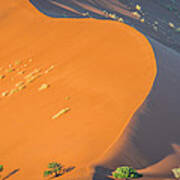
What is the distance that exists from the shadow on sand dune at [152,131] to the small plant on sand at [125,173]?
1.23 ft

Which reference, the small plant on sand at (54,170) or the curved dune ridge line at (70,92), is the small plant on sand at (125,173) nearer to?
the curved dune ridge line at (70,92)

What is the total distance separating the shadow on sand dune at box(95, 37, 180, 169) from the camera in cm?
652

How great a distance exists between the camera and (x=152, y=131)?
7.53m

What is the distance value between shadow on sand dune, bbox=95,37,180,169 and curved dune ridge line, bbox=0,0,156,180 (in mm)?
249

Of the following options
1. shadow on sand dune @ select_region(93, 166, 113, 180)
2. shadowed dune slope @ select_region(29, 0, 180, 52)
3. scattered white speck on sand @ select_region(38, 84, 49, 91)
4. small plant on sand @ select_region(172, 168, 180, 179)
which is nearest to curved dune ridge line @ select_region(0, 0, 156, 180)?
scattered white speck on sand @ select_region(38, 84, 49, 91)

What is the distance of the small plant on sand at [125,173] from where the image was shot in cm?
568

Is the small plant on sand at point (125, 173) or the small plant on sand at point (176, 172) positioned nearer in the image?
→ the small plant on sand at point (125, 173)

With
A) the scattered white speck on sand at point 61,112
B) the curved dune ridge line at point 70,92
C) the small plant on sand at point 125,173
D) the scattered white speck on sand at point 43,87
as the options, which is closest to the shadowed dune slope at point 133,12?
the curved dune ridge line at point 70,92

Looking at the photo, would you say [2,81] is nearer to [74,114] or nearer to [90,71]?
[90,71]

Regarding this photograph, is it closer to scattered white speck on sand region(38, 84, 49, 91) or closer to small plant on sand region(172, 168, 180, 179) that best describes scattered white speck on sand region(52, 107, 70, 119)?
scattered white speck on sand region(38, 84, 49, 91)

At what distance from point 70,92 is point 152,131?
11.8ft

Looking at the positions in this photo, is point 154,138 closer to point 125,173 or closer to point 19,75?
point 125,173

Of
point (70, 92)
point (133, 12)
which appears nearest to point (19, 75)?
point (70, 92)

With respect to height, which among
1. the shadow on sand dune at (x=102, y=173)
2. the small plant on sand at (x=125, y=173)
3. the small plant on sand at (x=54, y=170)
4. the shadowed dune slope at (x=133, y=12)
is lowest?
the shadowed dune slope at (x=133, y=12)
